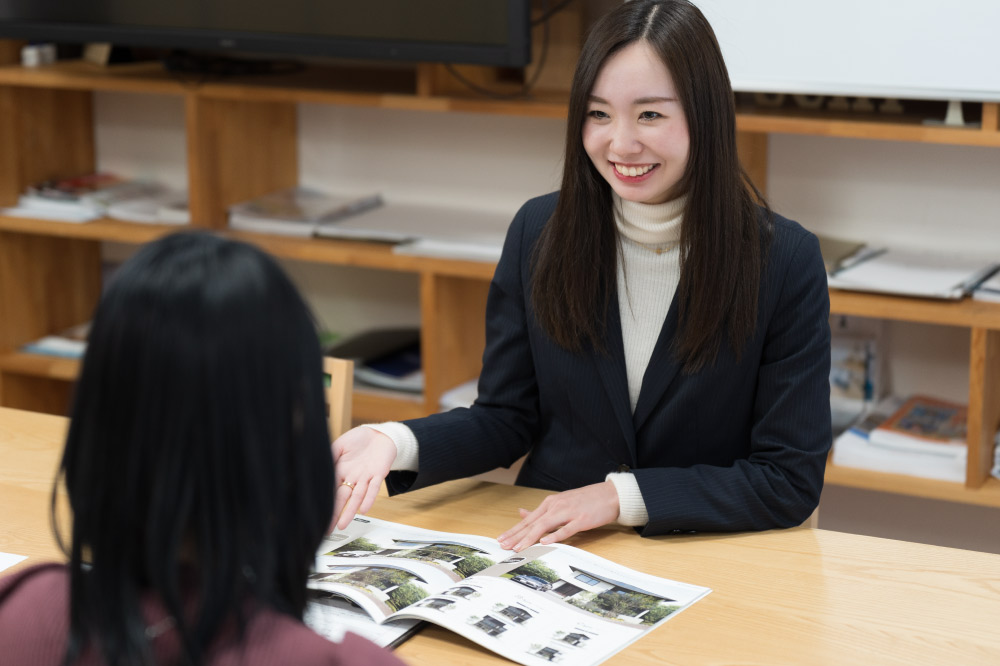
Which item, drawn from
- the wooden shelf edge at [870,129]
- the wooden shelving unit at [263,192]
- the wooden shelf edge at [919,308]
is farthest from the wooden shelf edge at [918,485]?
the wooden shelf edge at [870,129]

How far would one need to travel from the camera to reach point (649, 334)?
5.09 ft

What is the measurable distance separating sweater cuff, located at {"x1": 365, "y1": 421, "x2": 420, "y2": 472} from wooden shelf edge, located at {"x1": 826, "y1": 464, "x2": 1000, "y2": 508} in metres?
1.03

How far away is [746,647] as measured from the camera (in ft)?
3.59

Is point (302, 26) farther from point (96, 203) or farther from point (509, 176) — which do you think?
point (96, 203)

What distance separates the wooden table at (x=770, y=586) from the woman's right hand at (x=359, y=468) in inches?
3.1

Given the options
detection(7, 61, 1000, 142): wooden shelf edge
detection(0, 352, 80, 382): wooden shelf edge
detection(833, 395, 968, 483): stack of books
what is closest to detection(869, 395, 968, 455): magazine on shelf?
detection(833, 395, 968, 483): stack of books

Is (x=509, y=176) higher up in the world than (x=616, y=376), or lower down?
higher up

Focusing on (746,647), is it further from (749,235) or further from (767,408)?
(749,235)

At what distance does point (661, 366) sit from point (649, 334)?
0.07m

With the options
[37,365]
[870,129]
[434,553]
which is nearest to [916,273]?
[870,129]

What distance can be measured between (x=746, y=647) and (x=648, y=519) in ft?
0.86

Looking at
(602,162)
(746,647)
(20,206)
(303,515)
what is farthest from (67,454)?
(20,206)

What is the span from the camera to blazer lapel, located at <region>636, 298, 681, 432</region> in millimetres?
1491

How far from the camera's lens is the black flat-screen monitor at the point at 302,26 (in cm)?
229
